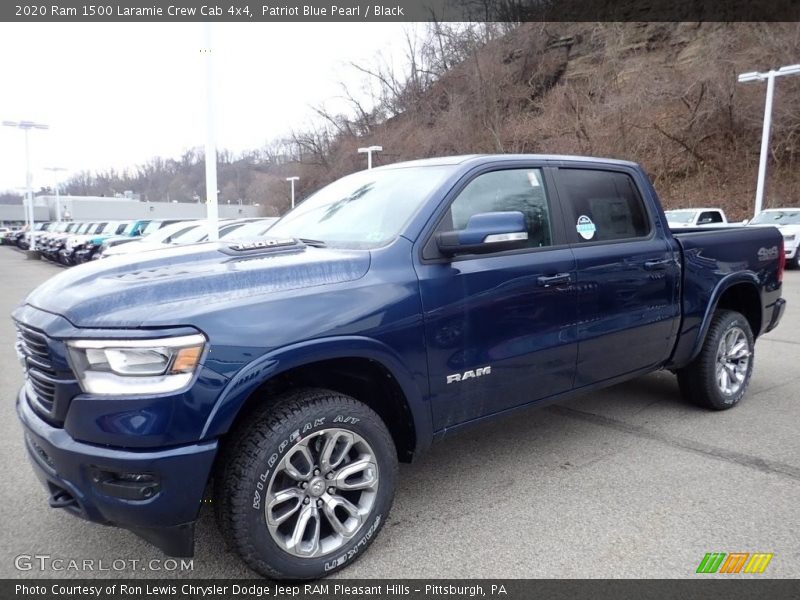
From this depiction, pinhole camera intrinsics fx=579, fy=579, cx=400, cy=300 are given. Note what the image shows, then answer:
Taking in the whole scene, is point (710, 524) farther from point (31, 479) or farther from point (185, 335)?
point (31, 479)

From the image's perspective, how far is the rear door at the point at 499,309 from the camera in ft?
9.53

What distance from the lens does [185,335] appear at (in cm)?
219

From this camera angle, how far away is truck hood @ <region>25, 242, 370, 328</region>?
2.25 m

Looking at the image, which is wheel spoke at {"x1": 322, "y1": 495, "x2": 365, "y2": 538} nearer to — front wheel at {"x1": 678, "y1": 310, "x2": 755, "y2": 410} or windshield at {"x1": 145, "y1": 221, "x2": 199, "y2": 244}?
front wheel at {"x1": 678, "y1": 310, "x2": 755, "y2": 410}

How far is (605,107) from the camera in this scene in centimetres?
3112

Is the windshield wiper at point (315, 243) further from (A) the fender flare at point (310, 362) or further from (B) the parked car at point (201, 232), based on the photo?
(B) the parked car at point (201, 232)

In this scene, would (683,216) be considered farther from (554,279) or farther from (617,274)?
(554,279)

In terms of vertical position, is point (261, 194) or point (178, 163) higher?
point (178, 163)

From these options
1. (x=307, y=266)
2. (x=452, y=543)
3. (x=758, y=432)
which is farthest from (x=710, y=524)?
(x=307, y=266)

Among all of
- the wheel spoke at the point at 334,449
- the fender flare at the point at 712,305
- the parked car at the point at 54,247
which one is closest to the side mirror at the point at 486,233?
the wheel spoke at the point at 334,449

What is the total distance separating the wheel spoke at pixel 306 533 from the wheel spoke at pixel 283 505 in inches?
1.9

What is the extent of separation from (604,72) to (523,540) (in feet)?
124

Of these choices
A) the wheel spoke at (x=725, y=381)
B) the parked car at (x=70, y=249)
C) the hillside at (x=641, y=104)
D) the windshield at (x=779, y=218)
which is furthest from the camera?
the hillside at (x=641, y=104)

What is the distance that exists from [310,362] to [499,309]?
1.13 m
